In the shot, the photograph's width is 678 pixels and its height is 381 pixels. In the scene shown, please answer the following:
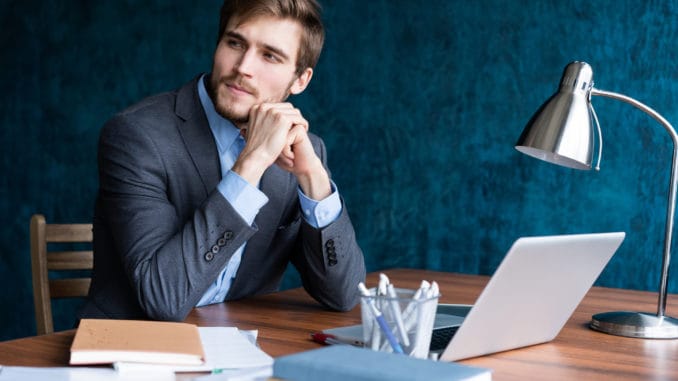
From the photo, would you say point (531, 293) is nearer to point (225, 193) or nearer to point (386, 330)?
point (386, 330)

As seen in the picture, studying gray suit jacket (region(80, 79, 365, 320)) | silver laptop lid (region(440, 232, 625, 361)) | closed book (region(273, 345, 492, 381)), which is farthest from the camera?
gray suit jacket (region(80, 79, 365, 320))

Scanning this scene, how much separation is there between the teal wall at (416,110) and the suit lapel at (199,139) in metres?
1.49

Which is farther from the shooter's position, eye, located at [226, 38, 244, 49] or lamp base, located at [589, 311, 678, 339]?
eye, located at [226, 38, 244, 49]

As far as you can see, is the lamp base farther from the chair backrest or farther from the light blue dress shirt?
the chair backrest

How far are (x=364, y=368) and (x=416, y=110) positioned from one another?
236cm

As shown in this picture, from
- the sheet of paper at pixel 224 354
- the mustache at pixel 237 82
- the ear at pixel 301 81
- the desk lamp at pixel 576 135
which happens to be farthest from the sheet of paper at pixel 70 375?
the ear at pixel 301 81

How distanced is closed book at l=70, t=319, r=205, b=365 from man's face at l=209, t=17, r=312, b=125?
2.25ft

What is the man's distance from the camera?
4.89ft

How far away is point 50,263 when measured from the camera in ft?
7.00

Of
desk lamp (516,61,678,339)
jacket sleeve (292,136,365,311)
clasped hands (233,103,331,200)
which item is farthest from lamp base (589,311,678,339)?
clasped hands (233,103,331,200)

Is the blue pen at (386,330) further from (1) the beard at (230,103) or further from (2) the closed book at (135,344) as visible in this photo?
(1) the beard at (230,103)

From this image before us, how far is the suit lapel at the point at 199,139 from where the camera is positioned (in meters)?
1.69

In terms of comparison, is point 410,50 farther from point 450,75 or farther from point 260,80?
point 260,80

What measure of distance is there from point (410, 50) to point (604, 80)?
733mm
